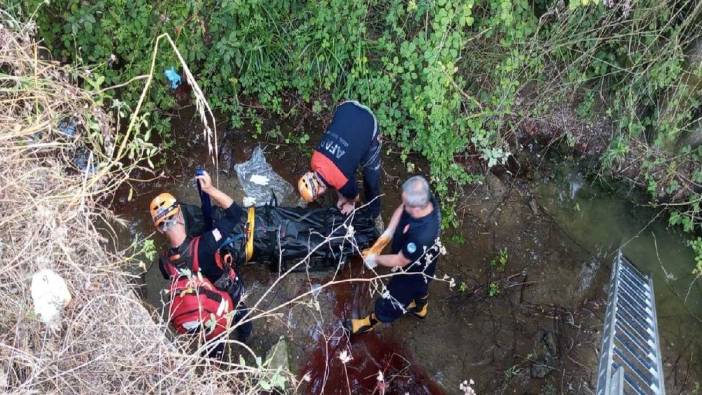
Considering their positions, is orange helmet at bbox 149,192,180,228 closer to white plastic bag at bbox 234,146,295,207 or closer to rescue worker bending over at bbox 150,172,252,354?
rescue worker bending over at bbox 150,172,252,354

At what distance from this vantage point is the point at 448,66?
15.4 ft

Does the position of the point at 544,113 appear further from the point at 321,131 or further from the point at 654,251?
the point at 321,131

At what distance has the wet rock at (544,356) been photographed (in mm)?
5117

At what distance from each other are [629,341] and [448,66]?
271cm

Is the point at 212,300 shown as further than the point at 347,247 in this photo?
No

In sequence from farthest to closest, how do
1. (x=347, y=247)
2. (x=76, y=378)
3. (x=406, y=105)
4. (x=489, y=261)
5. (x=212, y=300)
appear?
1. (x=489, y=261)
2. (x=406, y=105)
3. (x=347, y=247)
4. (x=212, y=300)
5. (x=76, y=378)

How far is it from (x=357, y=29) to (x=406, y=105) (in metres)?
0.86

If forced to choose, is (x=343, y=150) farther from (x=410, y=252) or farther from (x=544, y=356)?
(x=544, y=356)

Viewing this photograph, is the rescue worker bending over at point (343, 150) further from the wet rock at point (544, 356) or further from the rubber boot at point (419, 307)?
the wet rock at point (544, 356)

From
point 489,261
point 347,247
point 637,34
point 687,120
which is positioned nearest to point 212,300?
point 347,247

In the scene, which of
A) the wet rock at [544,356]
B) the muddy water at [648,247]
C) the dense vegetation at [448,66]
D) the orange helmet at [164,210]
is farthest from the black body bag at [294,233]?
the muddy water at [648,247]

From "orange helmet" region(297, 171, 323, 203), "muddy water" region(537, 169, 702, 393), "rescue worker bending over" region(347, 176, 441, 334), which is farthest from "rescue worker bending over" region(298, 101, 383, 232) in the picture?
"muddy water" region(537, 169, 702, 393)

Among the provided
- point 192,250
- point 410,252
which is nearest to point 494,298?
point 410,252

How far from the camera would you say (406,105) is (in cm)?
532
